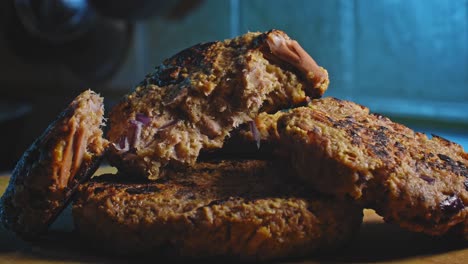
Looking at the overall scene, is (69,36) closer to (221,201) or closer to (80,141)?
(80,141)

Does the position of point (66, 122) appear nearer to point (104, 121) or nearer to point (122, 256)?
point (104, 121)

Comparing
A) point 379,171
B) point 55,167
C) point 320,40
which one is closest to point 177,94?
point 55,167

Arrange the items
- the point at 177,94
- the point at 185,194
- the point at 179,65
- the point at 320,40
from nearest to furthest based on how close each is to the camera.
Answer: the point at 185,194
the point at 177,94
the point at 179,65
the point at 320,40

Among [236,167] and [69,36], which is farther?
[69,36]

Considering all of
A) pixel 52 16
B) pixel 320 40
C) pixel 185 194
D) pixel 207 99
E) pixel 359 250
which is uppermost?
pixel 320 40

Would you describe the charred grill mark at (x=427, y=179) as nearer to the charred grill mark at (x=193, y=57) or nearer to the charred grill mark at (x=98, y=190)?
the charred grill mark at (x=193, y=57)

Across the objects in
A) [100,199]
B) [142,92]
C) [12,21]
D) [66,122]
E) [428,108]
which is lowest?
[100,199]

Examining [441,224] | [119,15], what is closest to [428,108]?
[119,15]

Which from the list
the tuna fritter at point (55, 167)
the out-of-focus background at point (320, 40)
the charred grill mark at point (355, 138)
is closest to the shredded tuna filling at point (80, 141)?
the tuna fritter at point (55, 167)
